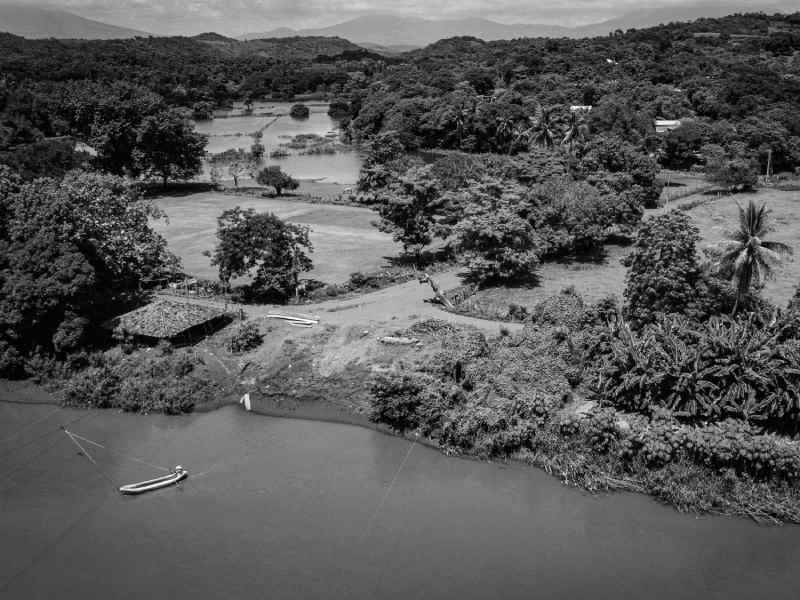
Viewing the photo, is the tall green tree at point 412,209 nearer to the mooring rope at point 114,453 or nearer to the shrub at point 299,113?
the mooring rope at point 114,453

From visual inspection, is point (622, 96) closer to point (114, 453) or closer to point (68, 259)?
point (68, 259)

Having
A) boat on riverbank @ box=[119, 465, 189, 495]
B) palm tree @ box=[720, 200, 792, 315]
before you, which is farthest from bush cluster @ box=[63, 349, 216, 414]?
palm tree @ box=[720, 200, 792, 315]

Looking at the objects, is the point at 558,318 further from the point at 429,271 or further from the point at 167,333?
the point at 167,333

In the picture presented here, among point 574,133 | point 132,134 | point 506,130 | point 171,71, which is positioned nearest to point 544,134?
point 574,133

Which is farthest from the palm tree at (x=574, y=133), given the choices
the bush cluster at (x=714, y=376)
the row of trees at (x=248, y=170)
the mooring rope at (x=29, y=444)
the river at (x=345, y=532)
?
the mooring rope at (x=29, y=444)

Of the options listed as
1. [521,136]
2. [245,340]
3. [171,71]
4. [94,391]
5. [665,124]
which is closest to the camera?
[94,391]

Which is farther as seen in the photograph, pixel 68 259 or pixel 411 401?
pixel 68 259

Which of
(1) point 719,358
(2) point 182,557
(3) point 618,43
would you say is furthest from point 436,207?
Result: (3) point 618,43
